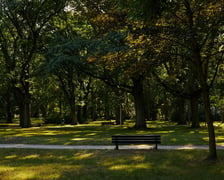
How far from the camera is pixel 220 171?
814 centimetres

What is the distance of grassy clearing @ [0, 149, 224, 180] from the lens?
7.80 m

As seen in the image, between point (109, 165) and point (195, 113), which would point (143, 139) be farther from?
point (195, 113)

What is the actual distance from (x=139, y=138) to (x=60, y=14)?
80.2 feet

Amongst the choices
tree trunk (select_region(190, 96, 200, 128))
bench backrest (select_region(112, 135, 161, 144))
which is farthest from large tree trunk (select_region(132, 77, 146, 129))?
bench backrest (select_region(112, 135, 161, 144))

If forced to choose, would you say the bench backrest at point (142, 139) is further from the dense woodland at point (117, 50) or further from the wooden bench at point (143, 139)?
the dense woodland at point (117, 50)

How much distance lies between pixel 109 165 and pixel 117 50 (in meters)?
9.90

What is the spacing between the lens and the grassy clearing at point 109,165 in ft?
25.6

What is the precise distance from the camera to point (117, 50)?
17609mm

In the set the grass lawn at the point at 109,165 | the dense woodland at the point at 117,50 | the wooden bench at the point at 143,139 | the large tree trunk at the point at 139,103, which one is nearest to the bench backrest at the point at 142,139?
the wooden bench at the point at 143,139

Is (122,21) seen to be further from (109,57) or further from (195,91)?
(195,91)

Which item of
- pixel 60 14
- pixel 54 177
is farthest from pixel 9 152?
pixel 60 14

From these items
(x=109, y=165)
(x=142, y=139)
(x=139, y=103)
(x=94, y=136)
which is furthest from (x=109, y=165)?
(x=139, y=103)

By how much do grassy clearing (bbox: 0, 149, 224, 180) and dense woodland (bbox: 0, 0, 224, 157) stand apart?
1.54m

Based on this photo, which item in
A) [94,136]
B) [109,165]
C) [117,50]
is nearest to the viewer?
[109,165]
